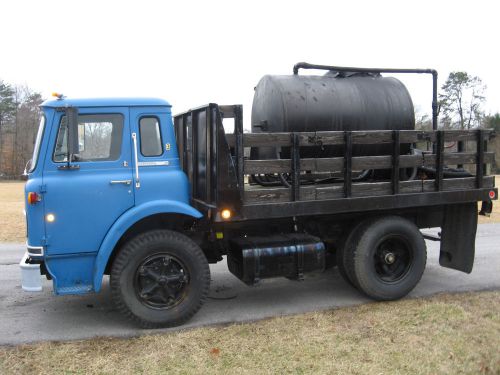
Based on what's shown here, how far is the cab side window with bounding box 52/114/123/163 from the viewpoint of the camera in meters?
4.93

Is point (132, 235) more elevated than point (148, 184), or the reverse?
point (148, 184)

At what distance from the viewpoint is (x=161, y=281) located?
5.05 metres

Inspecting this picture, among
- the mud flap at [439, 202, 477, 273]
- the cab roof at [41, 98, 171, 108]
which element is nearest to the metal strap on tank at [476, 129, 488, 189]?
the mud flap at [439, 202, 477, 273]

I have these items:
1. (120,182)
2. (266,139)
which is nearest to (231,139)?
(266,139)

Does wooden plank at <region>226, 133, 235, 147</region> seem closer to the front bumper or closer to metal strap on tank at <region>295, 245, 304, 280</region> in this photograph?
metal strap on tank at <region>295, 245, 304, 280</region>

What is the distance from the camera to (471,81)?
2242 inches

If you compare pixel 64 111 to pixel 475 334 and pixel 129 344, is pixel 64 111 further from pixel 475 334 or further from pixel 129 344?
pixel 475 334

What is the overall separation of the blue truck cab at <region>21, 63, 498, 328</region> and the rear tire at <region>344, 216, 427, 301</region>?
2cm

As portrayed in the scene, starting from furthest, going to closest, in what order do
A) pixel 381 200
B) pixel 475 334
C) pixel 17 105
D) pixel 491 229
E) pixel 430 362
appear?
pixel 17 105
pixel 491 229
pixel 381 200
pixel 475 334
pixel 430 362

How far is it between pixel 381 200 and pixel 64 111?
12.0ft

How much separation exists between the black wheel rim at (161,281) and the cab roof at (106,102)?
1.61 m

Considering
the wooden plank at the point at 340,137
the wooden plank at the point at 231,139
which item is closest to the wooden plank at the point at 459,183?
the wooden plank at the point at 340,137

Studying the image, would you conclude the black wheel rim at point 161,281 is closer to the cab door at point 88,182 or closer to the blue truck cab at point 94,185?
→ the blue truck cab at point 94,185

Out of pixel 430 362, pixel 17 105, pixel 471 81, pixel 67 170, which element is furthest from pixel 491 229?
pixel 17 105
